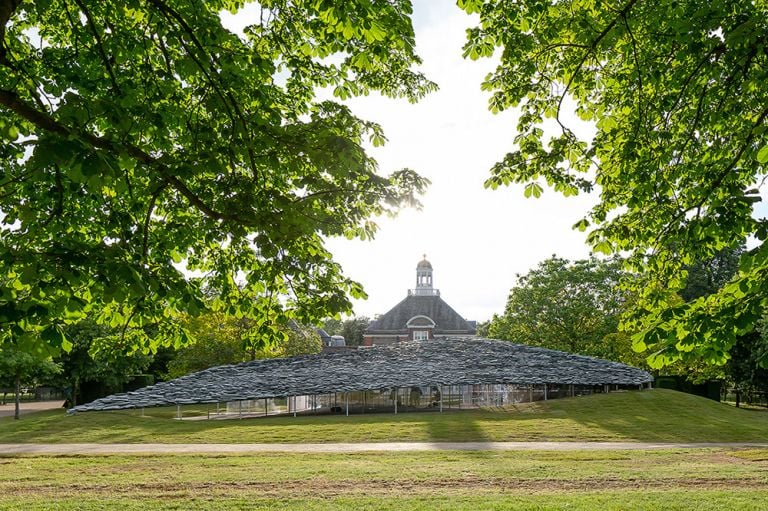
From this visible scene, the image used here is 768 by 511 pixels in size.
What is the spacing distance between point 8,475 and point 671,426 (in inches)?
1069

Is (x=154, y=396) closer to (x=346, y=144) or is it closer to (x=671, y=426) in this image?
(x=671, y=426)

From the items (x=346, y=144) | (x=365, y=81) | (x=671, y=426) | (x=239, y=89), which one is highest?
(x=365, y=81)

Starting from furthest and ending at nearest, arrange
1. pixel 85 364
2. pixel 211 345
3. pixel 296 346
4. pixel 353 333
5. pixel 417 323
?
pixel 353 333, pixel 417 323, pixel 296 346, pixel 211 345, pixel 85 364

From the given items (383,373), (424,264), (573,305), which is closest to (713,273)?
(573,305)

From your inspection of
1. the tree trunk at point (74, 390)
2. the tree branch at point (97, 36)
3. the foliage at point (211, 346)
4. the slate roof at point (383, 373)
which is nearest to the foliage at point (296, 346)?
the foliage at point (211, 346)

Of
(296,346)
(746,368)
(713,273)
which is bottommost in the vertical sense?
(746,368)

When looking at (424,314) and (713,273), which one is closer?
(713,273)

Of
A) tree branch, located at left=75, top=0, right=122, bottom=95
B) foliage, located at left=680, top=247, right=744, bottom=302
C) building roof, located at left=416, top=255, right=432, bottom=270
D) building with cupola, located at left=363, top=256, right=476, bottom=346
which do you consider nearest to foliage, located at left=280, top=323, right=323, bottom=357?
building with cupola, located at left=363, top=256, right=476, bottom=346

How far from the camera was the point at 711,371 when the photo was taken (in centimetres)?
4175

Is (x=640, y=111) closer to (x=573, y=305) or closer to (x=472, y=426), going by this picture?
(x=472, y=426)

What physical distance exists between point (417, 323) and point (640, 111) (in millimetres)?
66366

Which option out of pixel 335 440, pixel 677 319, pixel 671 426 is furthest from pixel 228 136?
pixel 671 426

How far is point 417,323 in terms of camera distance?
245 feet

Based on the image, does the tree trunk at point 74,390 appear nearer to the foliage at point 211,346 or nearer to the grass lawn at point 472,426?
the grass lawn at point 472,426
